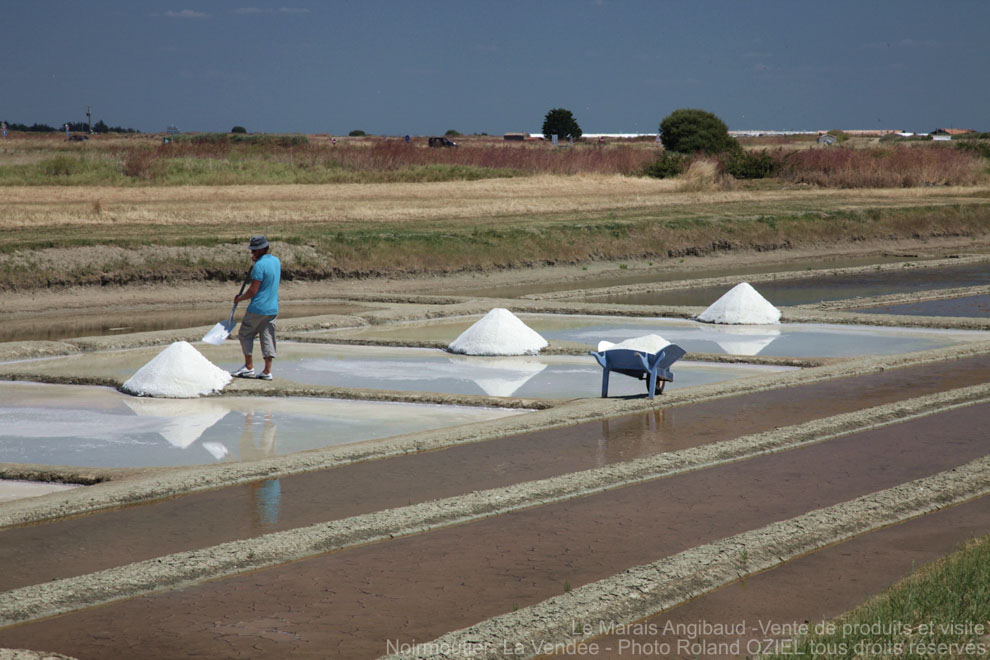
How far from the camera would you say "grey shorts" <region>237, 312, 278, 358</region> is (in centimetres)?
1336

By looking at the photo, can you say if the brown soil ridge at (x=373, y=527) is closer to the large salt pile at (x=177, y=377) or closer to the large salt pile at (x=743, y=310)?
the large salt pile at (x=177, y=377)

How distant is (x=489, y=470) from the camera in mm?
9250

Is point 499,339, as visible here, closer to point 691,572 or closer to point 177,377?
point 177,377

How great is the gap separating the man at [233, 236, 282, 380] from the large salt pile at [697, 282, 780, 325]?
7.79 meters

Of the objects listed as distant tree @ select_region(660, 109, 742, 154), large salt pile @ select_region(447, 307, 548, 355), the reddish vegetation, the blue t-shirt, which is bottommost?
large salt pile @ select_region(447, 307, 548, 355)

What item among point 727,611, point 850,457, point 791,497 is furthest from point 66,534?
point 850,457

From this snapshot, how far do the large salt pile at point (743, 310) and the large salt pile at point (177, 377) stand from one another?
868 cm

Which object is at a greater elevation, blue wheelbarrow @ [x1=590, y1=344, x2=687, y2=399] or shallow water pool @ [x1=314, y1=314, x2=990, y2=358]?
blue wheelbarrow @ [x1=590, y1=344, x2=687, y2=399]

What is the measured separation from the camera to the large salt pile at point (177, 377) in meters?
12.3

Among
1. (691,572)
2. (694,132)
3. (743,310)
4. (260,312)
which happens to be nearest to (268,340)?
(260,312)

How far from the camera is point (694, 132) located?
72688 millimetres

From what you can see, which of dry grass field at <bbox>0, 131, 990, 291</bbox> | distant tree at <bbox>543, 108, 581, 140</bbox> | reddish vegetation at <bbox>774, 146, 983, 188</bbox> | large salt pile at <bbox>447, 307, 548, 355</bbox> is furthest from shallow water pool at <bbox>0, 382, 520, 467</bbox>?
distant tree at <bbox>543, 108, 581, 140</bbox>

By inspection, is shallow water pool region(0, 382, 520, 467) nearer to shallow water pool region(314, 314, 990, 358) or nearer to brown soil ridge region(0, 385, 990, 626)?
brown soil ridge region(0, 385, 990, 626)

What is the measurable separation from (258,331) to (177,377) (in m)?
1.37
